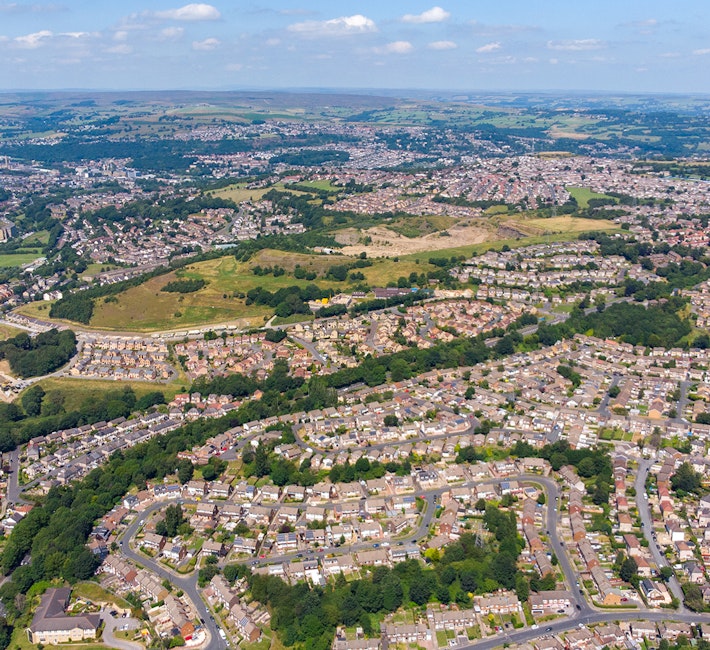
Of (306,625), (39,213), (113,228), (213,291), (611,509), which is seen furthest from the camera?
(39,213)

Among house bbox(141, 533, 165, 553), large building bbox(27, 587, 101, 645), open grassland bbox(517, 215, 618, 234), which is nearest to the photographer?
large building bbox(27, 587, 101, 645)

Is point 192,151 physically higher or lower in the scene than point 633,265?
higher

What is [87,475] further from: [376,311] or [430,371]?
[376,311]

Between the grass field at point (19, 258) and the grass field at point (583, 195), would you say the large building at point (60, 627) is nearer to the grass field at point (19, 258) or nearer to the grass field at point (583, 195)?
the grass field at point (19, 258)

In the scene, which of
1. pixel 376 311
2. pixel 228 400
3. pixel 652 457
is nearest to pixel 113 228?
pixel 376 311

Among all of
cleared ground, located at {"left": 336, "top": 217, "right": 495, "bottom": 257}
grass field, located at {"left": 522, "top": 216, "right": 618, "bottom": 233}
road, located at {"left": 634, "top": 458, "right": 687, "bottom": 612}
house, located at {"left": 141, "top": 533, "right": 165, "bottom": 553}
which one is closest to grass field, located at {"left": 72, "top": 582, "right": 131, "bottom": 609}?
house, located at {"left": 141, "top": 533, "right": 165, "bottom": 553}

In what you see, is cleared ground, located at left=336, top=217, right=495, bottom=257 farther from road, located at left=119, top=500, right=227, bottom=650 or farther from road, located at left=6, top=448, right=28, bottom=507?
road, located at left=119, top=500, right=227, bottom=650

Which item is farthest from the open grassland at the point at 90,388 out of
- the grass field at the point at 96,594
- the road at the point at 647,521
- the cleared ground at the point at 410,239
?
the cleared ground at the point at 410,239
